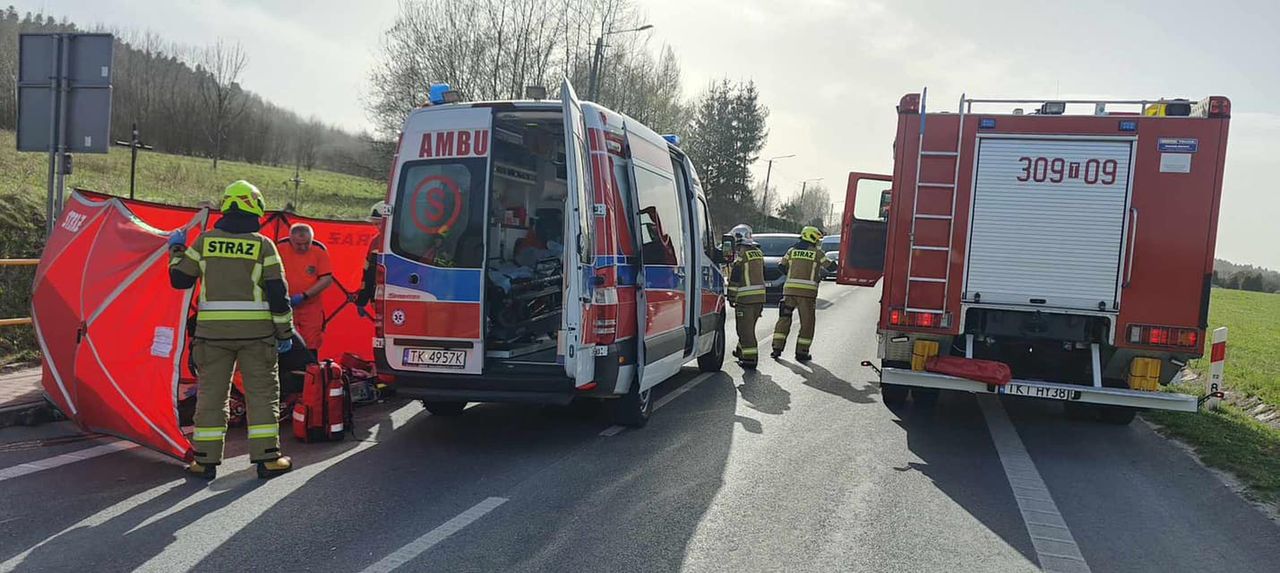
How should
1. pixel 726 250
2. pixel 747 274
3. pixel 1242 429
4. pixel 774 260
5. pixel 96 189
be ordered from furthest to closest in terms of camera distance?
pixel 774 260, pixel 96 189, pixel 747 274, pixel 726 250, pixel 1242 429

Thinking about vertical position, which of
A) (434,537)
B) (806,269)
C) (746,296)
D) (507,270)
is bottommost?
(434,537)

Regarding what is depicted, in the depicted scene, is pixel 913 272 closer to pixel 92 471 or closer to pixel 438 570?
pixel 438 570

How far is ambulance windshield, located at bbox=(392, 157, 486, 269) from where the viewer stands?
626cm

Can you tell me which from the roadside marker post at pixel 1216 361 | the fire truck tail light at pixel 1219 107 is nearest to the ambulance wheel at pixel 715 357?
the roadside marker post at pixel 1216 361

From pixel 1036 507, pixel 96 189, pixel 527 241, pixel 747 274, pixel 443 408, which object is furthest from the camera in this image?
pixel 96 189

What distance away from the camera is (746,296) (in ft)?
36.4

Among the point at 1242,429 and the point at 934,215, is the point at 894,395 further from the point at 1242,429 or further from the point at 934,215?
the point at 1242,429

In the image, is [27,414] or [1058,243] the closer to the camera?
[27,414]

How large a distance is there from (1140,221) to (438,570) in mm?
6025

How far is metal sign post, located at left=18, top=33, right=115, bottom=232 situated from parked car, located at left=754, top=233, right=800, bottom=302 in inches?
462

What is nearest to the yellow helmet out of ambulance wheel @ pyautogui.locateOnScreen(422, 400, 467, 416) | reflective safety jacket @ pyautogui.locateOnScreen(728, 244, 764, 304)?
ambulance wheel @ pyautogui.locateOnScreen(422, 400, 467, 416)

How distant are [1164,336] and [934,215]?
1.99 metres

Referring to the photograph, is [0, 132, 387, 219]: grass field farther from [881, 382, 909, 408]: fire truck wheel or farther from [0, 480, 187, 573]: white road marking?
[881, 382, 909, 408]: fire truck wheel

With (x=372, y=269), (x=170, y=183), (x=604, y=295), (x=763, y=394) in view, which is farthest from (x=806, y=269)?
(x=170, y=183)
